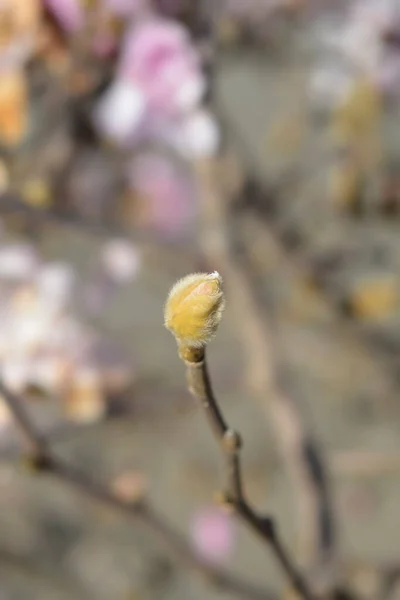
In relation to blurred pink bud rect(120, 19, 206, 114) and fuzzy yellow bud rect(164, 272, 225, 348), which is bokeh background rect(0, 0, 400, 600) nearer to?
blurred pink bud rect(120, 19, 206, 114)

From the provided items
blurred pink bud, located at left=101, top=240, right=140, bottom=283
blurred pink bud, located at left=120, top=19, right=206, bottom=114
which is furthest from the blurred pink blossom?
blurred pink bud, located at left=101, top=240, right=140, bottom=283

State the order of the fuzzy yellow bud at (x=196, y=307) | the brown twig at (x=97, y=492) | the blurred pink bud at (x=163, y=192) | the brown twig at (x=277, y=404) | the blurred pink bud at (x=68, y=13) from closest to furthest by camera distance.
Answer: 1. the fuzzy yellow bud at (x=196, y=307)
2. the brown twig at (x=97, y=492)
3. the blurred pink bud at (x=68, y=13)
4. the brown twig at (x=277, y=404)
5. the blurred pink bud at (x=163, y=192)

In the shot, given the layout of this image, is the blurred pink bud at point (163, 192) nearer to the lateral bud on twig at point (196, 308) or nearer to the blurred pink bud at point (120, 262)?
the blurred pink bud at point (120, 262)

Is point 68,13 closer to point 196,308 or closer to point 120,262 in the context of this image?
point 196,308

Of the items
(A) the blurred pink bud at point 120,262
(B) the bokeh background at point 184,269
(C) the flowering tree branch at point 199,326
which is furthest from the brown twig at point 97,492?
(A) the blurred pink bud at point 120,262

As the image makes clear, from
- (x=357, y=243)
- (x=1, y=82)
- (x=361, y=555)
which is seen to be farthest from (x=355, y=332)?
(x=1, y=82)

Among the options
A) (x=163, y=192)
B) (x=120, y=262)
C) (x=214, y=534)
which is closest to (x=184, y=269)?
(x=120, y=262)

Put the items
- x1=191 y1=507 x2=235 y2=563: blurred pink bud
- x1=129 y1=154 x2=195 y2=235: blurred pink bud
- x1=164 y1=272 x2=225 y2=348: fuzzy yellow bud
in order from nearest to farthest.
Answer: x1=164 y1=272 x2=225 y2=348: fuzzy yellow bud → x1=191 y1=507 x2=235 y2=563: blurred pink bud → x1=129 y1=154 x2=195 y2=235: blurred pink bud
